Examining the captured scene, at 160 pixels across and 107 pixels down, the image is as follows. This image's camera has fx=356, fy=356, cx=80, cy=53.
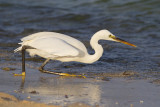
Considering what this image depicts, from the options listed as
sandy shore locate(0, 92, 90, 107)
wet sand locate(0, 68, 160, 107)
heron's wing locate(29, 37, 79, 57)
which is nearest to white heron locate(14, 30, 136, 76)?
heron's wing locate(29, 37, 79, 57)

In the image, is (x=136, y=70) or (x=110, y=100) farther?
(x=136, y=70)

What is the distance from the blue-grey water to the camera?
7.27 m


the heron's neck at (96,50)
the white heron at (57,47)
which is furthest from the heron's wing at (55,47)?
the heron's neck at (96,50)

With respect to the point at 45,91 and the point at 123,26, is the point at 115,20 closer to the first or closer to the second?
the point at 123,26

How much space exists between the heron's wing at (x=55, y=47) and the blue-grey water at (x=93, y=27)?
736 millimetres

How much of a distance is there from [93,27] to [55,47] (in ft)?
18.5

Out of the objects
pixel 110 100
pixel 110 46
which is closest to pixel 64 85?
pixel 110 100

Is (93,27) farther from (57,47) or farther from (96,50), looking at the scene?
(57,47)

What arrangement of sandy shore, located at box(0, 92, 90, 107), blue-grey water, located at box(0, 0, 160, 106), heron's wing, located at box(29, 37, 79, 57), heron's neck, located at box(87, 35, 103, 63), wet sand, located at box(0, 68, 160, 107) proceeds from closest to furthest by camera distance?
sandy shore, located at box(0, 92, 90, 107), wet sand, located at box(0, 68, 160, 107), heron's wing, located at box(29, 37, 79, 57), heron's neck, located at box(87, 35, 103, 63), blue-grey water, located at box(0, 0, 160, 106)

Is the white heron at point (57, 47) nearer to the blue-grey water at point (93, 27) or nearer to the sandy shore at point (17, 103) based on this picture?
the blue-grey water at point (93, 27)

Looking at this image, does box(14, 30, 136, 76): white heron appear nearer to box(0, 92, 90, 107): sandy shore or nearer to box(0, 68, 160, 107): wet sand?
box(0, 68, 160, 107): wet sand

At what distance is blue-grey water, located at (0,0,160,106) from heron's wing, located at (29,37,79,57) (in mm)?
736

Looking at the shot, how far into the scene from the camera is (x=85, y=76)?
631 cm

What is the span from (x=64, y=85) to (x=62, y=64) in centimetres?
194
